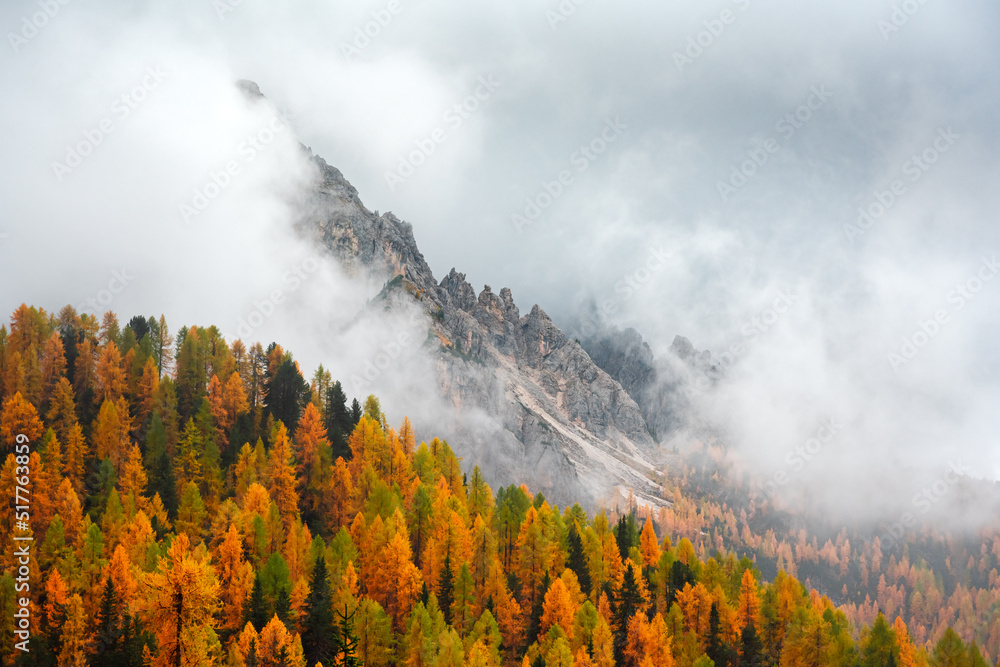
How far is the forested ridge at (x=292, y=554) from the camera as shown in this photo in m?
52.3

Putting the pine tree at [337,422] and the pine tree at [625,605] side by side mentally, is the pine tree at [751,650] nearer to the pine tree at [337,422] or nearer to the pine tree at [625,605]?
the pine tree at [625,605]

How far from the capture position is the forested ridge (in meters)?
52.3

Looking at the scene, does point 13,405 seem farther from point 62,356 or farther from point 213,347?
point 213,347

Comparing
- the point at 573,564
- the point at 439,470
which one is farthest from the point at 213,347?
the point at 573,564

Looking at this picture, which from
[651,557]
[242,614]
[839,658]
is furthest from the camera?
[651,557]

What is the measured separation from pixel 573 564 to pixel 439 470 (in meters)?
25.6

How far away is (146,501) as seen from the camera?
70.4 metres

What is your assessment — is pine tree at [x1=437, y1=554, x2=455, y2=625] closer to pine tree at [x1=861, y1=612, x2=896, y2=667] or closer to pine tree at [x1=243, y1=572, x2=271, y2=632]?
pine tree at [x1=243, y1=572, x2=271, y2=632]

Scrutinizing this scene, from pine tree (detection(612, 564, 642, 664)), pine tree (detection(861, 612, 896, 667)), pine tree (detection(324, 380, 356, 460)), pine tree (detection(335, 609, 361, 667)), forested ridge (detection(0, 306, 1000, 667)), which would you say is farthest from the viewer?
pine tree (detection(324, 380, 356, 460))

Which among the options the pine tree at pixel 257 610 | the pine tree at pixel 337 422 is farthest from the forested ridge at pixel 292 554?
the pine tree at pixel 337 422

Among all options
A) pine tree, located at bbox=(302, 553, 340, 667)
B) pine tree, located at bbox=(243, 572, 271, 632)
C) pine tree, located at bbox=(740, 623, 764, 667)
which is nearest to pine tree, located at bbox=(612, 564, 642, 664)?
pine tree, located at bbox=(740, 623, 764, 667)

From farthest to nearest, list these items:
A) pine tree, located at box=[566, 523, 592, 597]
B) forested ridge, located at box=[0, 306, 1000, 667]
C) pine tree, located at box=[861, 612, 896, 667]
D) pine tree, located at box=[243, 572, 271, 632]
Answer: pine tree, located at box=[566, 523, 592, 597] → pine tree, located at box=[861, 612, 896, 667] → pine tree, located at box=[243, 572, 271, 632] → forested ridge, located at box=[0, 306, 1000, 667]

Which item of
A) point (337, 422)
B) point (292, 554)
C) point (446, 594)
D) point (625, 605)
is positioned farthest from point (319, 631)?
point (337, 422)

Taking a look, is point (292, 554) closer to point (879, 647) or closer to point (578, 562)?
point (578, 562)
